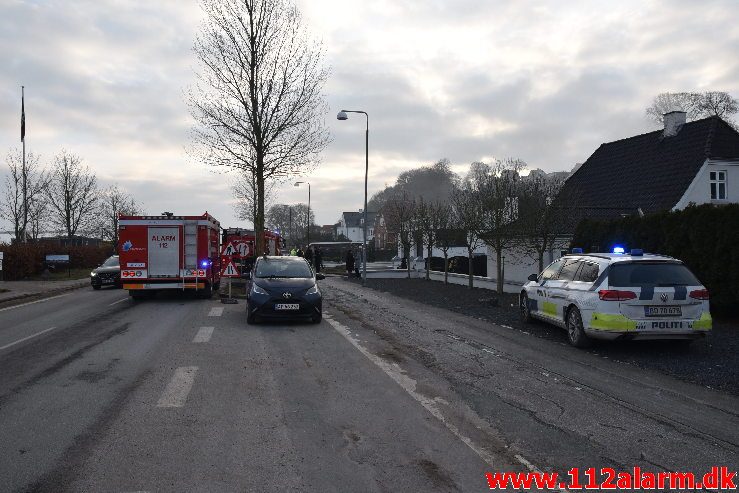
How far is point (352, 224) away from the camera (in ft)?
481

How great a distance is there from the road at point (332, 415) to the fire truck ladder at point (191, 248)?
889cm

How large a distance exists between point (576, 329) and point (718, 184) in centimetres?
2349

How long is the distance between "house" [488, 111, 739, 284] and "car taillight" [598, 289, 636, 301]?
15640mm

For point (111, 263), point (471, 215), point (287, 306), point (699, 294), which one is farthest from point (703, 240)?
point (111, 263)

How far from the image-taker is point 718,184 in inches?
1150

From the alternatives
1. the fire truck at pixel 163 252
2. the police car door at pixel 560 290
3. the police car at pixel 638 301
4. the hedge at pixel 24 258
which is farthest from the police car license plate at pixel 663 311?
the hedge at pixel 24 258

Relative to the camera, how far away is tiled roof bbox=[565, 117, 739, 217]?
29281mm

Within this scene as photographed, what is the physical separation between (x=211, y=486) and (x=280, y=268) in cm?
1091

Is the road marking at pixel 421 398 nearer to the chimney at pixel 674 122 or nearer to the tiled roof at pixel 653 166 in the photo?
the tiled roof at pixel 653 166

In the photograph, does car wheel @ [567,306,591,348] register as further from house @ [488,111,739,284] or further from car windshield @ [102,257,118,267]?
car windshield @ [102,257,118,267]

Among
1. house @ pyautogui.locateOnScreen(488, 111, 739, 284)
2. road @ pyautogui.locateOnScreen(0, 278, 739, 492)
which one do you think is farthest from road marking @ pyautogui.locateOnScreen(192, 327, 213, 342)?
house @ pyautogui.locateOnScreen(488, 111, 739, 284)

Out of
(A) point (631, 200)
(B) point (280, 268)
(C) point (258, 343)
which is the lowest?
(C) point (258, 343)

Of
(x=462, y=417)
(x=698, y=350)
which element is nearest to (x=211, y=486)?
(x=462, y=417)

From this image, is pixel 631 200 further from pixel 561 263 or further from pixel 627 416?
pixel 627 416
